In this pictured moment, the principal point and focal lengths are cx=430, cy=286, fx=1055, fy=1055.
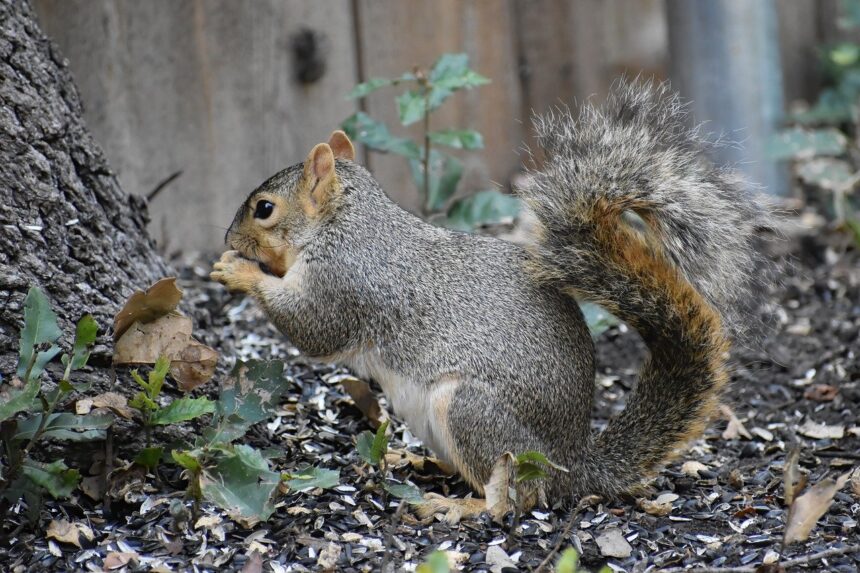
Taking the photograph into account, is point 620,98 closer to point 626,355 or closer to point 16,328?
point 626,355

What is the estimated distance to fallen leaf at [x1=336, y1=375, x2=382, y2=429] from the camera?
2703 millimetres

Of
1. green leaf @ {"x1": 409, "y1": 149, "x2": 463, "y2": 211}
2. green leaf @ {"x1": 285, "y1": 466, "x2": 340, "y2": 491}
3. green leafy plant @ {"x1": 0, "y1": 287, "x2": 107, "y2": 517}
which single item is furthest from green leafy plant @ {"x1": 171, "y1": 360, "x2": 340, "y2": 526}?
green leaf @ {"x1": 409, "y1": 149, "x2": 463, "y2": 211}

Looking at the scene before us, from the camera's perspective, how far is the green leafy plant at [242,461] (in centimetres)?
200

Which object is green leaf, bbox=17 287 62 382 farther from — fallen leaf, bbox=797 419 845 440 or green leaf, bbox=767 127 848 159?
green leaf, bbox=767 127 848 159

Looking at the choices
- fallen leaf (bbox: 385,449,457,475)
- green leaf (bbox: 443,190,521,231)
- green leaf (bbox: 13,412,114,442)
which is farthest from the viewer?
green leaf (bbox: 443,190,521,231)

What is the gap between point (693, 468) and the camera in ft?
8.71

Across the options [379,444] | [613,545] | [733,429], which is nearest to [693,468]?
[733,429]

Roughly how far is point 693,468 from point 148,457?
1341 millimetres

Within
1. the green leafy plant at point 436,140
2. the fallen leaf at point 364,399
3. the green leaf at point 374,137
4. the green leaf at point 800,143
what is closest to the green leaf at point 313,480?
the fallen leaf at point 364,399

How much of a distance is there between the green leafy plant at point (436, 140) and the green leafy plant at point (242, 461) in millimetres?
1015

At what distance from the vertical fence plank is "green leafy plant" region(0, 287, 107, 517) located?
4.60 ft

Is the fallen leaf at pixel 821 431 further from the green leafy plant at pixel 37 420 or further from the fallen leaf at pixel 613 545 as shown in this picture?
the green leafy plant at pixel 37 420

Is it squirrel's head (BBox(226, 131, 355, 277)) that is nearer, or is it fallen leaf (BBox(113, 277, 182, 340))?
fallen leaf (BBox(113, 277, 182, 340))

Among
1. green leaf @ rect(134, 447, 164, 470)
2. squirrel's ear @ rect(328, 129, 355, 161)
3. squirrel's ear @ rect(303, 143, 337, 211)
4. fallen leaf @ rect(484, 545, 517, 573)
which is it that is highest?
squirrel's ear @ rect(328, 129, 355, 161)
